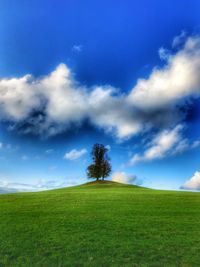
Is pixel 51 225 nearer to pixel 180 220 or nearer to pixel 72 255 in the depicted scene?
pixel 72 255

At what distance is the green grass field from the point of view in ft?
64.2

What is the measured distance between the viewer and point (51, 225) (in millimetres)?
27484

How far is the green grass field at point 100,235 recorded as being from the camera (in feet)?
64.2

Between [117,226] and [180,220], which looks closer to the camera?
[117,226]

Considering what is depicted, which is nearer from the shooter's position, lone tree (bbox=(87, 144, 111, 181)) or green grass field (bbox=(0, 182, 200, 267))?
green grass field (bbox=(0, 182, 200, 267))

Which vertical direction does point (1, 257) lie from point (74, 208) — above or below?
below

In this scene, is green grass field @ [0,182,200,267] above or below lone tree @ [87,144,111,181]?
below

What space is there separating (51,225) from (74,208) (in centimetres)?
803

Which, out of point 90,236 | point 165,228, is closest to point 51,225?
point 90,236

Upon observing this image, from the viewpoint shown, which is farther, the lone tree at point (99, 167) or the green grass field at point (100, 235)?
the lone tree at point (99, 167)

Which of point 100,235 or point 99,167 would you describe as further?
point 99,167

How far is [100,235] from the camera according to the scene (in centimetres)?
2408

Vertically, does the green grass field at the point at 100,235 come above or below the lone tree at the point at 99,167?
below

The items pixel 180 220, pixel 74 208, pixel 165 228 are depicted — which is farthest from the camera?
pixel 74 208
